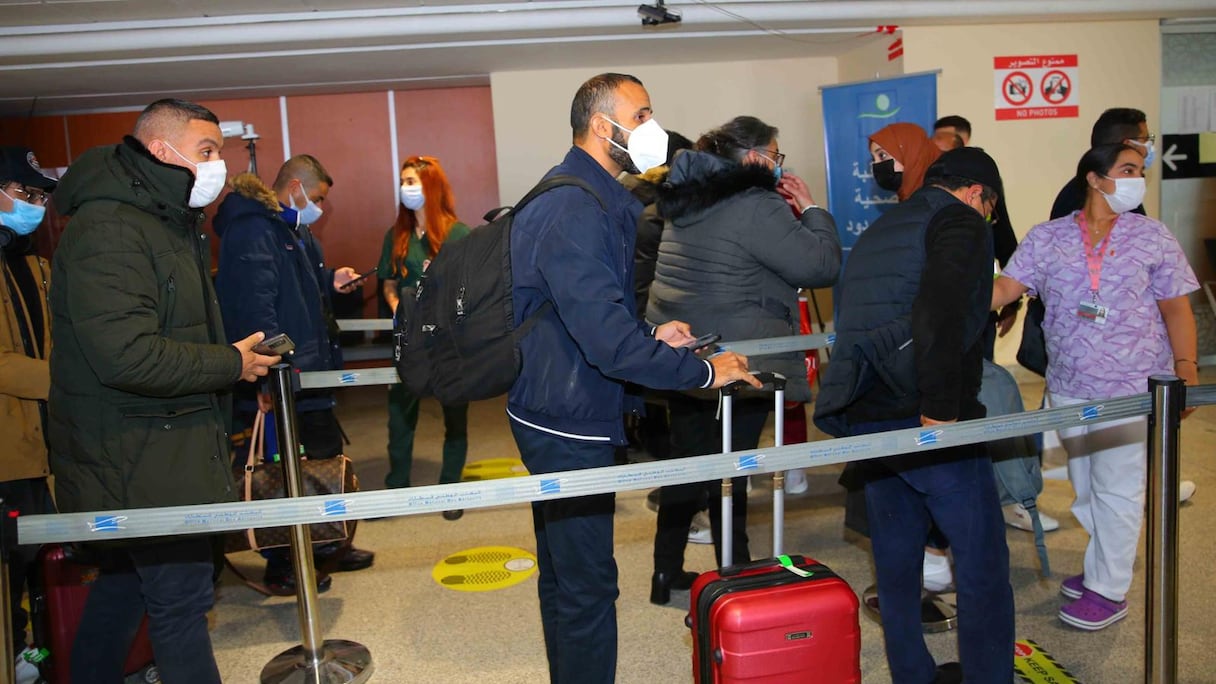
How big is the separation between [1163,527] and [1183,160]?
6185 mm

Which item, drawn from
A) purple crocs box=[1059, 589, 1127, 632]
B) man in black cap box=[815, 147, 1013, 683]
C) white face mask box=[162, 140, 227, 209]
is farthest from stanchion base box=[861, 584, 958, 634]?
white face mask box=[162, 140, 227, 209]

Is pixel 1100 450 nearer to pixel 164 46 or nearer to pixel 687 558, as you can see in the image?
pixel 687 558

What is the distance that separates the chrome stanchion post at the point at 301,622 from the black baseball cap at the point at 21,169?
0.93m

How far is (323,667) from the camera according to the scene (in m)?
3.08

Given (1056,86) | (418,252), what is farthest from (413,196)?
(1056,86)

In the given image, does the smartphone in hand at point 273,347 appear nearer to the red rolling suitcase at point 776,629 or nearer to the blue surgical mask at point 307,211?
the red rolling suitcase at point 776,629

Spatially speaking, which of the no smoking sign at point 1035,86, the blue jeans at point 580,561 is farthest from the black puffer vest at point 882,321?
the no smoking sign at point 1035,86

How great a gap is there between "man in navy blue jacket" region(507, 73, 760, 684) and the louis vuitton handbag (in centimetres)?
116

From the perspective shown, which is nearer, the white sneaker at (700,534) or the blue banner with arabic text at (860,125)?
the white sneaker at (700,534)

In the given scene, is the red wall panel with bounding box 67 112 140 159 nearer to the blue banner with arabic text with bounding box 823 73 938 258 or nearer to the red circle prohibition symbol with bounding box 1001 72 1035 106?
the blue banner with arabic text with bounding box 823 73 938 258

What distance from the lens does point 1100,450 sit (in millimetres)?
3197

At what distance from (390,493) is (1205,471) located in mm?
4388

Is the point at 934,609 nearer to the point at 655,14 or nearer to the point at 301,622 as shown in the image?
the point at 301,622

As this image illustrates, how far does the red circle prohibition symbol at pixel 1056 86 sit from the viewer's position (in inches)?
280
